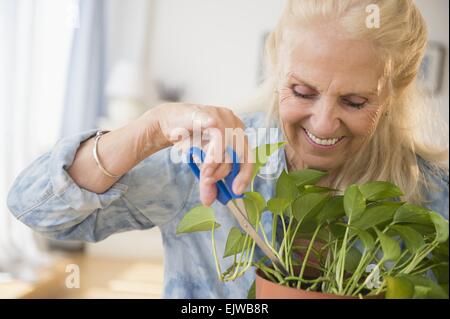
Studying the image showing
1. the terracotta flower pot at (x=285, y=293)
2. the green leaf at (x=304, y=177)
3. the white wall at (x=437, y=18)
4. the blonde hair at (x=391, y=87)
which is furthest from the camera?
the white wall at (x=437, y=18)

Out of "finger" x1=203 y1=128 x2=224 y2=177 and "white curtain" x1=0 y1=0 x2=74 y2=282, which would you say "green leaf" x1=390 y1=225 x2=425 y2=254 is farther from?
"white curtain" x1=0 y1=0 x2=74 y2=282

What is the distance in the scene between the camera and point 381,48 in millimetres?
777

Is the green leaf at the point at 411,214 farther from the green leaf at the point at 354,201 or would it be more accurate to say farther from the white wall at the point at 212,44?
the white wall at the point at 212,44

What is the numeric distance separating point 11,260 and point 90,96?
0.49m

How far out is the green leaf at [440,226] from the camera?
1.92 ft

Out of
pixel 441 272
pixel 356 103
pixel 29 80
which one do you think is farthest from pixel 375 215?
pixel 29 80

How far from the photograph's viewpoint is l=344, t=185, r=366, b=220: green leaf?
588mm

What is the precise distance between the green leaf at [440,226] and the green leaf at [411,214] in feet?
0.04

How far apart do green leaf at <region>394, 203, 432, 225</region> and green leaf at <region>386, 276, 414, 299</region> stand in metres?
0.08

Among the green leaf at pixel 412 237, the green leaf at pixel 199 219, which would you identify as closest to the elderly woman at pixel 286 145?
the green leaf at pixel 199 219

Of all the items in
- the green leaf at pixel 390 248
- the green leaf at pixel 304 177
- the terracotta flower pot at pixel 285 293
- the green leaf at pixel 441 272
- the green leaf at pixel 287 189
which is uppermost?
the green leaf at pixel 304 177

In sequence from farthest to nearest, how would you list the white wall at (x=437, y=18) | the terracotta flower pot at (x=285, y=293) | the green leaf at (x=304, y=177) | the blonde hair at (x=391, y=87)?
the white wall at (x=437, y=18) → the blonde hair at (x=391, y=87) → the green leaf at (x=304, y=177) → the terracotta flower pot at (x=285, y=293)

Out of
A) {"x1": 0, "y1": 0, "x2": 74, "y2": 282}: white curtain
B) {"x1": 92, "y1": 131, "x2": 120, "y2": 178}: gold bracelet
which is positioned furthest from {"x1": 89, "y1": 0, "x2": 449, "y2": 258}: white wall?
{"x1": 92, "y1": 131, "x2": 120, "y2": 178}: gold bracelet

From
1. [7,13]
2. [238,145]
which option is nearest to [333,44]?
[238,145]
